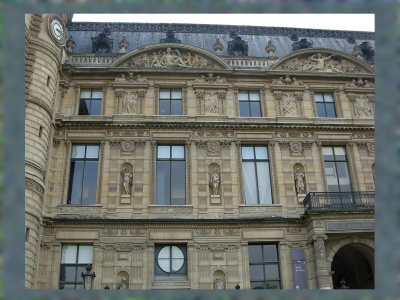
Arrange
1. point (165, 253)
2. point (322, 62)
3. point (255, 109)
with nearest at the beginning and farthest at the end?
point (165, 253) → point (255, 109) → point (322, 62)

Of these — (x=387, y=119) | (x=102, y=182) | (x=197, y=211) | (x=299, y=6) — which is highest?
(x=102, y=182)

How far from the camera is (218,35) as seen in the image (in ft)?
96.6

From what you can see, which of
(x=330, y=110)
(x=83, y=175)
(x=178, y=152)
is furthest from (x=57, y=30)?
(x=330, y=110)

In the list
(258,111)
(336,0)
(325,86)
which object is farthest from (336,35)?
(336,0)

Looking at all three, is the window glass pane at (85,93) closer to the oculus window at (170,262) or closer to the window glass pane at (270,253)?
the oculus window at (170,262)

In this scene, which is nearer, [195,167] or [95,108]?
[195,167]

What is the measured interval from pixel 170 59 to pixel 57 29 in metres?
6.37

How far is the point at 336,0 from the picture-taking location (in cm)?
310

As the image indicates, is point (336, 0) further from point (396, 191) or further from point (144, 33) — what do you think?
point (144, 33)

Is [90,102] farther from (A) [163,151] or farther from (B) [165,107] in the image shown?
(A) [163,151]

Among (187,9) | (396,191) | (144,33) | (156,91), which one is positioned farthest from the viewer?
(144,33)

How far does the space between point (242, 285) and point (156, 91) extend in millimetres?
11373

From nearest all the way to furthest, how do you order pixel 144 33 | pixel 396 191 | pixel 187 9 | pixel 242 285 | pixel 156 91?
1. pixel 396 191
2. pixel 187 9
3. pixel 242 285
4. pixel 156 91
5. pixel 144 33

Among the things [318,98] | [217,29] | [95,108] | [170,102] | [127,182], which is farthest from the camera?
[217,29]
